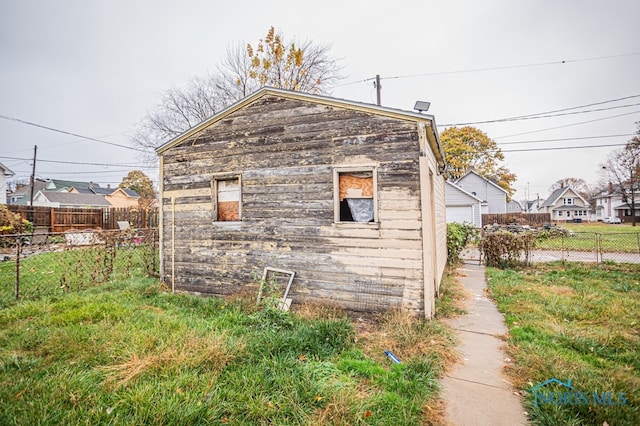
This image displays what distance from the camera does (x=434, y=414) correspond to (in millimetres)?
2479

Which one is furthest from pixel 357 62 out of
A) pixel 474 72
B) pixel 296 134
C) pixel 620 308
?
pixel 620 308

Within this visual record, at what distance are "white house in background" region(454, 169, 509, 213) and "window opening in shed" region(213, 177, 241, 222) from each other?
1231 inches

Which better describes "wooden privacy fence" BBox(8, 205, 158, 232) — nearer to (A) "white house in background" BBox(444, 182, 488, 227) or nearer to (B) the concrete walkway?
(B) the concrete walkway

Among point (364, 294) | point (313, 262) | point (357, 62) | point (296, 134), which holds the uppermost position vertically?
point (357, 62)

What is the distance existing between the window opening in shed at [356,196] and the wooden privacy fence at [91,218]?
16.6 metres

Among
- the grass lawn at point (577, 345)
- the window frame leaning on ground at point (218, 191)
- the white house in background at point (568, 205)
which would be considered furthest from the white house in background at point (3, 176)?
the white house in background at point (568, 205)

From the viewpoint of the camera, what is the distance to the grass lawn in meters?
2.36

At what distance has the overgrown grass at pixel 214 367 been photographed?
2.36 m

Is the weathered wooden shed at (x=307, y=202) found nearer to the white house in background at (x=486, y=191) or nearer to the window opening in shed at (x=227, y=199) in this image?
the window opening in shed at (x=227, y=199)

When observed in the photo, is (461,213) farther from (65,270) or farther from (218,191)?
(65,270)

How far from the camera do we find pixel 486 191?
31094mm

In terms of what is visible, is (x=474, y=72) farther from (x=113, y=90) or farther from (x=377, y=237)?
(x=113, y=90)

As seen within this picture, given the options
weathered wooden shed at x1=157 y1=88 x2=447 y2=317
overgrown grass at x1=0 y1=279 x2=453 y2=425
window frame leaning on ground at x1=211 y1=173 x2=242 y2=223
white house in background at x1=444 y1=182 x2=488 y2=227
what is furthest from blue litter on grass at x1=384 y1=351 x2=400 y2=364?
white house in background at x1=444 y1=182 x2=488 y2=227

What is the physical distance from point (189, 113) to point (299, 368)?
2111 centimetres
